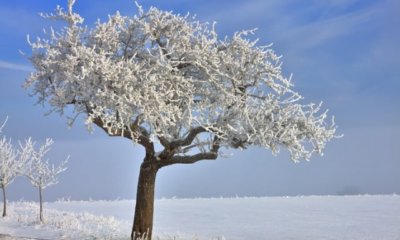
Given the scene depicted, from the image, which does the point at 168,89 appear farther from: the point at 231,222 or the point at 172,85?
the point at 231,222

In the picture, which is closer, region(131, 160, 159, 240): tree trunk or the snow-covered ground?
region(131, 160, 159, 240): tree trunk

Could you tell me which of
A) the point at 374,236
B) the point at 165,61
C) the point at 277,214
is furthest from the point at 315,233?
the point at 165,61

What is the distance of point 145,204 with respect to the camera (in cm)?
1809

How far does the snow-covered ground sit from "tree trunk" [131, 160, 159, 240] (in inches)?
72.3

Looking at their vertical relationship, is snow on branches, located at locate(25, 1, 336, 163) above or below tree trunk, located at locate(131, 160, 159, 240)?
above

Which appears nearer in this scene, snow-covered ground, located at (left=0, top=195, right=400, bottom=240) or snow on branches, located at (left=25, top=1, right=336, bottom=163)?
snow on branches, located at (left=25, top=1, right=336, bottom=163)

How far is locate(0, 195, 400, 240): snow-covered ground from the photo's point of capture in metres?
22.7

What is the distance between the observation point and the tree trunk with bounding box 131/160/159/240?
59.3 ft

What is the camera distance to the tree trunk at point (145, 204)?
18078mm

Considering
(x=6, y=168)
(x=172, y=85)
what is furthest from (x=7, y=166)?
(x=172, y=85)

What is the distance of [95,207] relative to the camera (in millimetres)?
36844

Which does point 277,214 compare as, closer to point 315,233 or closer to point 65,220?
point 315,233

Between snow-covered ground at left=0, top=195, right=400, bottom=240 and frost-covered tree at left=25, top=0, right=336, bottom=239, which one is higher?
frost-covered tree at left=25, top=0, right=336, bottom=239

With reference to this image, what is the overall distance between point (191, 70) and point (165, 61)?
1.80 meters
